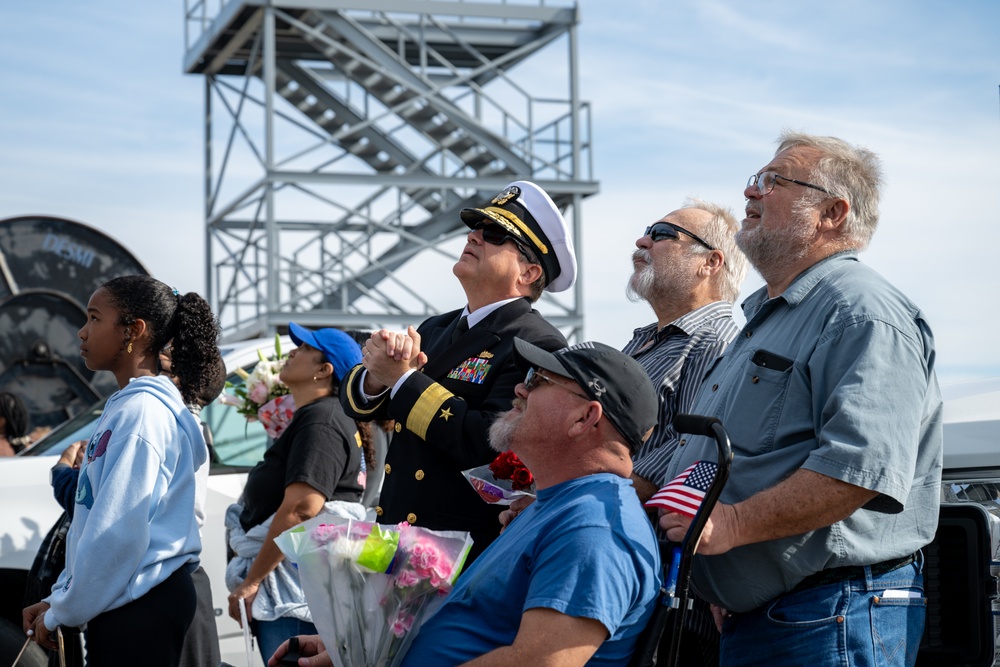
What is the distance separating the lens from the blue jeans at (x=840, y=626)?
309cm

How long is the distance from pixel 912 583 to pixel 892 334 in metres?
0.70

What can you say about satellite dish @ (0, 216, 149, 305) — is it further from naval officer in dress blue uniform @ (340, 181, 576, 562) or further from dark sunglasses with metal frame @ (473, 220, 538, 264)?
dark sunglasses with metal frame @ (473, 220, 538, 264)

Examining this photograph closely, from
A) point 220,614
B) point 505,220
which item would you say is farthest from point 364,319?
point 505,220

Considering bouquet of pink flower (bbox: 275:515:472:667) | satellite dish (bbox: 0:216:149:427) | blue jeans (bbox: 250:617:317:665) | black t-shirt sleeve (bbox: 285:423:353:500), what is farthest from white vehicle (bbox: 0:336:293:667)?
satellite dish (bbox: 0:216:149:427)

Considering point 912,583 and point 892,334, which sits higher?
point 892,334

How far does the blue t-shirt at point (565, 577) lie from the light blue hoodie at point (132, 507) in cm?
135

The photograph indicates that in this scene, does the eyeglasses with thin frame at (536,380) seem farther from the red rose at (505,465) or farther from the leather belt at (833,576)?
the leather belt at (833,576)

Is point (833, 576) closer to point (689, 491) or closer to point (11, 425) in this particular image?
point (689, 491)

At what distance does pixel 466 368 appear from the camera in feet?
13.1

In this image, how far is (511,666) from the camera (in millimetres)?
2760

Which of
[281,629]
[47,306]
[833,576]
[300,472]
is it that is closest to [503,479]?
[833,576]

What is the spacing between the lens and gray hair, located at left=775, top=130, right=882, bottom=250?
3451 mm

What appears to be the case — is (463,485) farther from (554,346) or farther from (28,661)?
(28,661)

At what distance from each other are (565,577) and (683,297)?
6.37 feet
